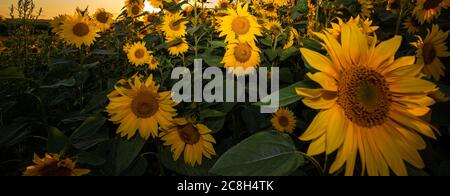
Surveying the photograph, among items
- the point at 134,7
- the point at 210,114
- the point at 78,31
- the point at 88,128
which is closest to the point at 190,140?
the point at 210,114

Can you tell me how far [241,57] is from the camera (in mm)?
2982

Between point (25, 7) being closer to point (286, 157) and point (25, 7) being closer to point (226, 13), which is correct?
point (226, 13)

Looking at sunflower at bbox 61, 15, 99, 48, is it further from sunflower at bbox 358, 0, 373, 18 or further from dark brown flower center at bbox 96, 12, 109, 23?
sunflower at bbox 358, 0, 373, 18

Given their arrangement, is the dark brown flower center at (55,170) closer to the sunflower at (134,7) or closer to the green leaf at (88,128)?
the green leaf at (88,128)

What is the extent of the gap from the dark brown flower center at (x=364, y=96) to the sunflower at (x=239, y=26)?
2.33 metres

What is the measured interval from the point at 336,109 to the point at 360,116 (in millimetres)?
95

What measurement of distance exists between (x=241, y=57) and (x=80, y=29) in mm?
1885

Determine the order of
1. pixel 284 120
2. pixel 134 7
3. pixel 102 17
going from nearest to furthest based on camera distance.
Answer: pixel 284 120 → pixel 102 17 → pixel 134 7

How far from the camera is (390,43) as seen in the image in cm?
86

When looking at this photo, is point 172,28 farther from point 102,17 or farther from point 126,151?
point 126,151

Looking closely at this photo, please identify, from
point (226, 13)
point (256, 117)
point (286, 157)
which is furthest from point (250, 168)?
point (226, 13)

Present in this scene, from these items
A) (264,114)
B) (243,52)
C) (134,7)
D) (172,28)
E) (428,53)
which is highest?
(134,7)
